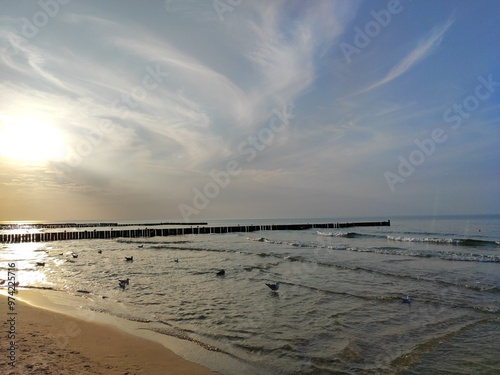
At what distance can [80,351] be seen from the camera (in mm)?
6512

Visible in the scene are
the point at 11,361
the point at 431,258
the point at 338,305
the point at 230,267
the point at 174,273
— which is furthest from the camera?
the point at 431,258

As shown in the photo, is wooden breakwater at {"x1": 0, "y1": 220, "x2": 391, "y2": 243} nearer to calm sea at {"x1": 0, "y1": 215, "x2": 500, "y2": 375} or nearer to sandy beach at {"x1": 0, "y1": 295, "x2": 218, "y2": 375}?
calm sea at {"x1": 0, "y1": 215, "x2": 500, "y2": 375}

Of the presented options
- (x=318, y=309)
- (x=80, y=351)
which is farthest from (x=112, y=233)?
(x=80, y=351)

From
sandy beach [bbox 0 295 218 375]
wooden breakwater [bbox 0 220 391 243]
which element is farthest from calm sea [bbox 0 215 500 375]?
wooden breakwater [bbox 0 220 391 243]

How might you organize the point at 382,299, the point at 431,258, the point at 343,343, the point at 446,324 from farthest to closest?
1. the point at 431,258
2. the point at 382,299
3. the point at 446,324
4. the point at 343,343

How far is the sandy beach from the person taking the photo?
562cm

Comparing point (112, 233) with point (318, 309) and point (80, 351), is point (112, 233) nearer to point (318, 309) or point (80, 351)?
point (318, 309)

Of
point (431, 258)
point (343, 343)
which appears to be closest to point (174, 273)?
point (343, 343)

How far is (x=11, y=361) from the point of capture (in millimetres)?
5656

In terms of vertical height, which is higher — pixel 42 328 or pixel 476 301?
pixel 42 328

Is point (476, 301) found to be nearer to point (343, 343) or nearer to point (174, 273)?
point (343, 343)

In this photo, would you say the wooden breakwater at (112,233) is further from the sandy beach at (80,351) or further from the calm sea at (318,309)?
the sandy beach at (80,351)

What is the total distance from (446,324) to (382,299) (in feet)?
9.21

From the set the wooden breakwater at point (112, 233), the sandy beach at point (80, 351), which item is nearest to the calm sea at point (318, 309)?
the sandy beach at point (80, 351)
